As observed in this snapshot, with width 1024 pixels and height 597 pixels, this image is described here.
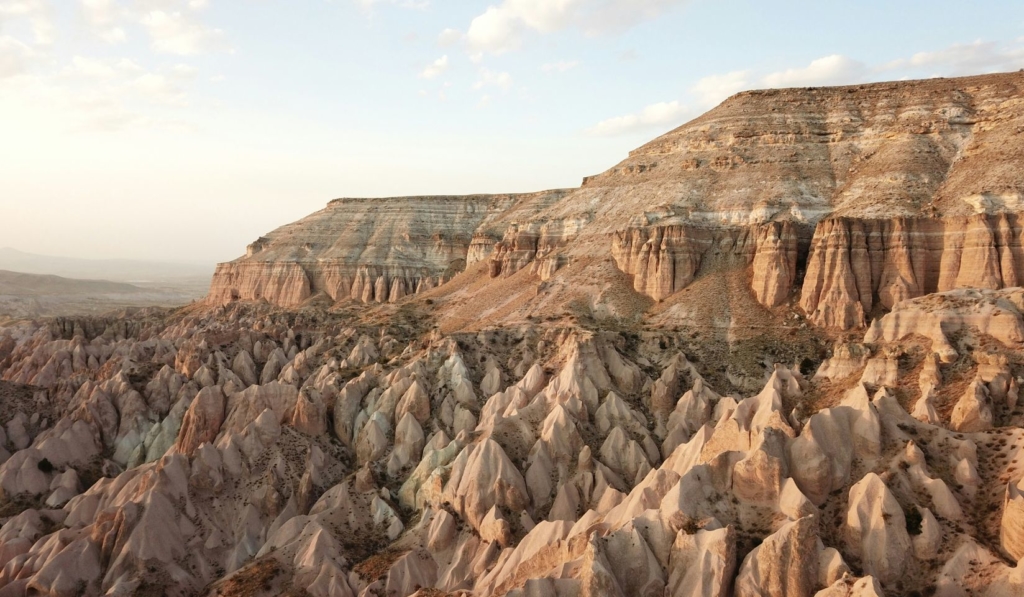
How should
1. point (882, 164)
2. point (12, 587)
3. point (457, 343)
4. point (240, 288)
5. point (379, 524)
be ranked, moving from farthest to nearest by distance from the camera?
point (240, 288)
point (882, 164)
point (457, 343)
point (379, 524)
point (12, 587)

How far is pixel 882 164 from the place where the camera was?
67188 mm

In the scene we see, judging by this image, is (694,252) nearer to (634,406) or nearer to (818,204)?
(818,204)

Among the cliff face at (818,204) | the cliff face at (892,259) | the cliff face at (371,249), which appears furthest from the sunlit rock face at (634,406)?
the cliff face at (371,249)

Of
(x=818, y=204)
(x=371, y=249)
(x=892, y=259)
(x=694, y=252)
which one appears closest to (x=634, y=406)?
(x=694, y=252)

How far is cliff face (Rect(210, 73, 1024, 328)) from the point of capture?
183ft

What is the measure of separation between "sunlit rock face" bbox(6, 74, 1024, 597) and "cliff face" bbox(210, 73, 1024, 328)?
338 millimetres

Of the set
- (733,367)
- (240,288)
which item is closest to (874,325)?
(733,367)

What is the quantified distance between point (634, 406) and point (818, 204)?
3340 cm

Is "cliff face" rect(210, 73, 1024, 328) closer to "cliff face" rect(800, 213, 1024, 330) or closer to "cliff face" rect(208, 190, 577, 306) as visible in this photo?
"cliff face" rect(800, 213, 1024, 330)

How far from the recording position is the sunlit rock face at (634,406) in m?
24.4

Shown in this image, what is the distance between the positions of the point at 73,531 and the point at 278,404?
16.0m

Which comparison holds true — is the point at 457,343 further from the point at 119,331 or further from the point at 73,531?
the point at 119,331

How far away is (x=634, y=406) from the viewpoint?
48875mm

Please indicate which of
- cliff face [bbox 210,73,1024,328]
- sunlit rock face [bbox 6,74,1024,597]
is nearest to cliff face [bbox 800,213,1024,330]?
cliff face [bbox 210,73,1024,328]
